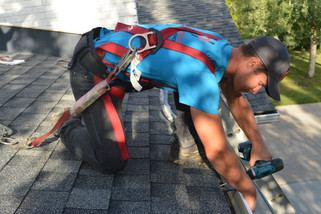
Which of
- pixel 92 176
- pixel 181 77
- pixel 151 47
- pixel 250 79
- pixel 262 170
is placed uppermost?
pixel 151 47

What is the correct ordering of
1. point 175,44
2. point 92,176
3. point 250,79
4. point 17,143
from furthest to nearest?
point 17,143, point 92,176, point 250,79, point 175,44

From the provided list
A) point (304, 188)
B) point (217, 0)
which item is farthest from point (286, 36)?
point (304, 188)

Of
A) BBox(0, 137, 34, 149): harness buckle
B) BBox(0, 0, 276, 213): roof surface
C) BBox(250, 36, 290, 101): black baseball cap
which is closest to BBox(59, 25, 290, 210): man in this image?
BBox(250, 36, 290, 101): black baseball cap

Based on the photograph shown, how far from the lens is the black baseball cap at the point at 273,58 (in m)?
1.82

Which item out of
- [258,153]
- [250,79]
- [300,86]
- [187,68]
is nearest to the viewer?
[187,68]

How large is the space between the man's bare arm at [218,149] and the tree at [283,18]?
11844 mm

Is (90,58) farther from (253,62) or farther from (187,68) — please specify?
(253,62)

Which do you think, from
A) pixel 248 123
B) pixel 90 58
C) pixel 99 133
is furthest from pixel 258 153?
pixel 90 58

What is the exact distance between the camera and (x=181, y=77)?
174cm

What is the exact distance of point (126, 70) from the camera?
81.2 inches

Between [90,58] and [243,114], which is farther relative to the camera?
[243,114]

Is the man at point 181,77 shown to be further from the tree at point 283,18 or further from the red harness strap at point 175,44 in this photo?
the tree at point 283,18

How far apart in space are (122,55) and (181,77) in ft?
1.66

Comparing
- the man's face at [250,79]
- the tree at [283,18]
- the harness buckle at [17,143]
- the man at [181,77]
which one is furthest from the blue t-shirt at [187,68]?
the tree at [283,18]
